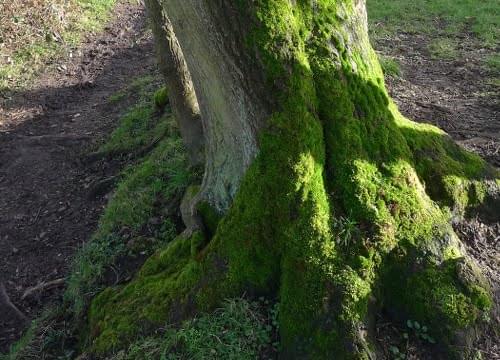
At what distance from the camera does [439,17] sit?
11.1 meters

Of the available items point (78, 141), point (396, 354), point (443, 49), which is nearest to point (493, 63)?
point (443, 49)

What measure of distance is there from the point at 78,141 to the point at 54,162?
0.65 metres

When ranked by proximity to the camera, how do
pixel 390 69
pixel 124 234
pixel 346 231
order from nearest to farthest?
1. pixel 346 231
2. pixel 124 234
3. pixel 390 69

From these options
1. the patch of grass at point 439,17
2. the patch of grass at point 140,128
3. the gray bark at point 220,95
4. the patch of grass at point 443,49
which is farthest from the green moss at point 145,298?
the patch of grass at point 439,17

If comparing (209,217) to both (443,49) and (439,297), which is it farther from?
(443,49)

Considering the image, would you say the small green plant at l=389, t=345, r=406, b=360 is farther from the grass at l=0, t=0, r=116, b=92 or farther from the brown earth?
the grass at l=0, t=0, r=116, b=92

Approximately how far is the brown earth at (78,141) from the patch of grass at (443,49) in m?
0.15

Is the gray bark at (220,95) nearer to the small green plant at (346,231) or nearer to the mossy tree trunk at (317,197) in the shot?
the mossy tree trunk at (317,197)

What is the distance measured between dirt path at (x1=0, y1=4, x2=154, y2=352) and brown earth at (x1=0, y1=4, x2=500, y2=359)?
0.01 m

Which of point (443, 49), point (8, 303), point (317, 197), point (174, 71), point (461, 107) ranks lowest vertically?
point (8, 303)

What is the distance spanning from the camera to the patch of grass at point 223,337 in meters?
3.29

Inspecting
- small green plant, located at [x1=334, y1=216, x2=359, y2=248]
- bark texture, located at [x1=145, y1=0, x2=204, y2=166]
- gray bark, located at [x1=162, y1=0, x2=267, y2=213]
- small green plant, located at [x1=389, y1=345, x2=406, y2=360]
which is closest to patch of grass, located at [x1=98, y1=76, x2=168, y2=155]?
bark texture, located at [x1=145, y1=0, x2=204, y2=166]

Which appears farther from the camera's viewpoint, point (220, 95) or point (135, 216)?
point (135, 216)

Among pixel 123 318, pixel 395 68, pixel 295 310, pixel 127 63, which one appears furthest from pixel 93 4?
pixel 295 310
